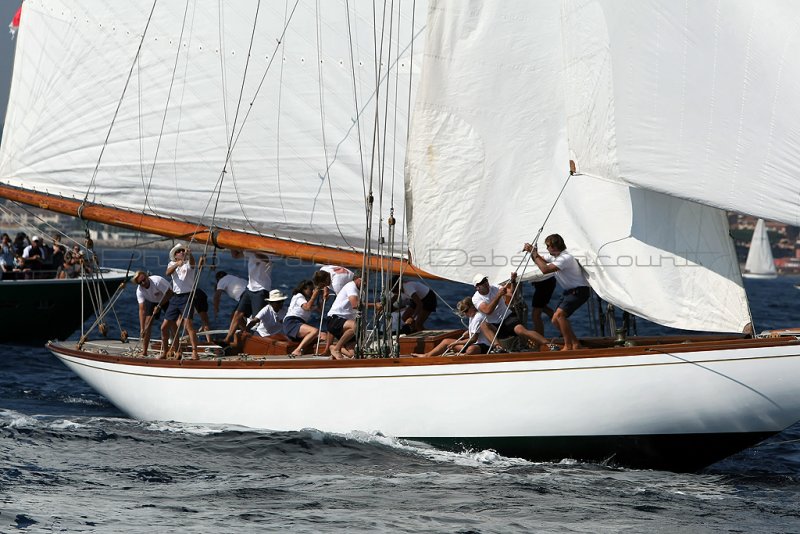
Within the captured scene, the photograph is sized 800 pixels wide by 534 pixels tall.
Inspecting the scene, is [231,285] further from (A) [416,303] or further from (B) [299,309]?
(A) [416,303]

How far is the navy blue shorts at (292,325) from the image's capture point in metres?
14.6

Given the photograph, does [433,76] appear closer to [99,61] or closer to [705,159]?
[705,159]

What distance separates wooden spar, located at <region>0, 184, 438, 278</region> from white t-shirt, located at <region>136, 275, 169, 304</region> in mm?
684

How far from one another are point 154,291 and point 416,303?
3306 millimetres

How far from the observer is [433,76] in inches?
512

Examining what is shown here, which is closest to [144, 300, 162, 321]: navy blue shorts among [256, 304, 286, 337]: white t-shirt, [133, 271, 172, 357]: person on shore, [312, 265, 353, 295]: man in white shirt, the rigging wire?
[133, 271, 172, 357]: person on shore

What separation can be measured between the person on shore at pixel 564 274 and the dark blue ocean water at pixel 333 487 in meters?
1.49

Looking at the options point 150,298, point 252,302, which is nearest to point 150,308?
point 150,298

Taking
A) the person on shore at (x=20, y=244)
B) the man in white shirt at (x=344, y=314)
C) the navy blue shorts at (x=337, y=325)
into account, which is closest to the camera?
the man in white shirt at (x=344, y=314)

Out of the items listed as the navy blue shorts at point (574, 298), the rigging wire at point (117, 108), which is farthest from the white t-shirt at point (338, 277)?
the rigging wire at point (117, 108)

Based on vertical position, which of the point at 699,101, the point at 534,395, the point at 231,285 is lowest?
the point at 534,395

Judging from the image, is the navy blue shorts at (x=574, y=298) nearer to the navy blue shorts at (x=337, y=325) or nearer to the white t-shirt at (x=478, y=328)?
the white t-shirt at (x=478, y=328)

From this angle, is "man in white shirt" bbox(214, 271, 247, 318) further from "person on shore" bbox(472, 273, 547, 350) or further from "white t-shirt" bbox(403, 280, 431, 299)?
"person on shore" bbox(472, 273, 547, 350)

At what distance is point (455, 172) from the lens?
1299 centimetres
